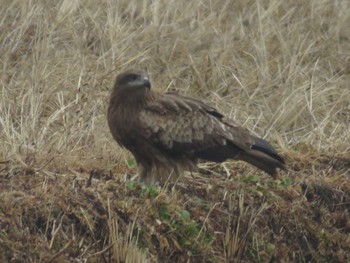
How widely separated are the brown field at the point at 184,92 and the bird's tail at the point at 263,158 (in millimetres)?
157

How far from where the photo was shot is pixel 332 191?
28.4ft

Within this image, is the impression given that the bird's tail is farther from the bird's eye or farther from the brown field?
the bird's eye

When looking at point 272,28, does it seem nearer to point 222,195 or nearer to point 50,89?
point 50,89

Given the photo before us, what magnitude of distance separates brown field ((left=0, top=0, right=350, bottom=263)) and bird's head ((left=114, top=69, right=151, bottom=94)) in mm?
597

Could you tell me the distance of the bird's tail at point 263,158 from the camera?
832 cm

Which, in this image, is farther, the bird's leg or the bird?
the bird's leg

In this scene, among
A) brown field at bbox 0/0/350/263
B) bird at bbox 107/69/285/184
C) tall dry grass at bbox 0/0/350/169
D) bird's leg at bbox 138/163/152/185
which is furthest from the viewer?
tall dry grass at bbox 0/0/350/169

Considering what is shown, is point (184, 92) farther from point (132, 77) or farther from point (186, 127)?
point (132, 77)

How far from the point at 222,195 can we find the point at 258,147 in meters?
0.44

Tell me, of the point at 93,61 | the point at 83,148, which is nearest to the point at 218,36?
the point at 93,61

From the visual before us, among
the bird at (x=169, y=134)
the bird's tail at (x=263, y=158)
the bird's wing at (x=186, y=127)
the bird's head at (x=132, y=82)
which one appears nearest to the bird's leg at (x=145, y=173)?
the bird at (x=169, y=134)

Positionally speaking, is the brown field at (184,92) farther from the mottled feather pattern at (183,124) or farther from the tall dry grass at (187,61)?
the mottled feather pattern at (183,124)

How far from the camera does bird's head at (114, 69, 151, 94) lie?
821 centimetres

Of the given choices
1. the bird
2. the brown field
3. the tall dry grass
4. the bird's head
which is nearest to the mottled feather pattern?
the bird
